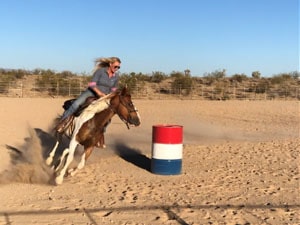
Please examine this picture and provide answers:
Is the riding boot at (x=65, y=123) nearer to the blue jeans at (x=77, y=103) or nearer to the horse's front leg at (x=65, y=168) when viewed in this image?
the blue jeans at (x=77, y=103)

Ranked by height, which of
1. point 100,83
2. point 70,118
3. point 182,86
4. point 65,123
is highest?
point 182,86

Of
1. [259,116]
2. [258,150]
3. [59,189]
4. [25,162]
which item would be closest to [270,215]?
[59,189]

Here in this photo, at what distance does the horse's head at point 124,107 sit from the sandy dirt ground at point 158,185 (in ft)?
4.17

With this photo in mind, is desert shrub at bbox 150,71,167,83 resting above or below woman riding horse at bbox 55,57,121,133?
above

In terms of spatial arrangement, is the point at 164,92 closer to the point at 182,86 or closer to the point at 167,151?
the point at 182,86

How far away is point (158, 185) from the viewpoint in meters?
8.59

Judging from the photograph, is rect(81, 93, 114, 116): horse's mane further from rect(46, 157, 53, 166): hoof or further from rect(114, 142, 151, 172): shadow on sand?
rect(114, 142, 151, 172): shadow on sand

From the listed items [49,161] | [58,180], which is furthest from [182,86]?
[58,180]

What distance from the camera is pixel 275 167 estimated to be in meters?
10.6

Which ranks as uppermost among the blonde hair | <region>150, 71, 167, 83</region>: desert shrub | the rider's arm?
<region>150, 71, 167, 83</region>: desert shrub

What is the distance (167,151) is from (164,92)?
37.8 meters

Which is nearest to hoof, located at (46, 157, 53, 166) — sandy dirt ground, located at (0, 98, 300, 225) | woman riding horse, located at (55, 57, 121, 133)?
sandy dirt ground, located at (0, 98, 300, 225)

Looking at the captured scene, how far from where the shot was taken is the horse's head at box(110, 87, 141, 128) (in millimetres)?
9094

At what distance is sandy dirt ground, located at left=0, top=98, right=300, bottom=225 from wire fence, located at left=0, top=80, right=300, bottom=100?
24.7 meters
